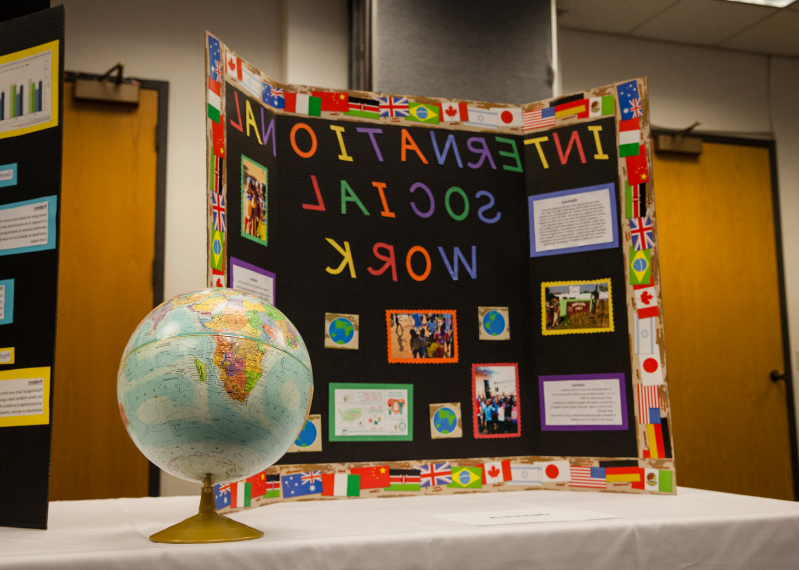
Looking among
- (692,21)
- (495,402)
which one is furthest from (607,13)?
(495,402)

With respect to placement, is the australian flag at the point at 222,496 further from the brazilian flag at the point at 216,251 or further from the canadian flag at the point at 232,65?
the canadian flag at the point at 232,65

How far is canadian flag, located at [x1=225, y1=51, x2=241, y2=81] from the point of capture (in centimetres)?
145

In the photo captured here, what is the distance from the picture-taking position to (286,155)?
1.61 meters

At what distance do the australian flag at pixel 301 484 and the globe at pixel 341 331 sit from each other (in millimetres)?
292

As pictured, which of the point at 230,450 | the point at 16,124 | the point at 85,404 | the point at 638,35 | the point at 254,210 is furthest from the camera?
the point at 638,35

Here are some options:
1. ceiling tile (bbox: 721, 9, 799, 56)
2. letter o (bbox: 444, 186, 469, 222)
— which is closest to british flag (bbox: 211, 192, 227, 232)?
letter o (bbox: 444, 186, 469, 222)

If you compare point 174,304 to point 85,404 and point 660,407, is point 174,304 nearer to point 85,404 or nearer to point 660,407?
point 660,407

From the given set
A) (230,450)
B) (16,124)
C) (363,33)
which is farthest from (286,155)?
(363,33)

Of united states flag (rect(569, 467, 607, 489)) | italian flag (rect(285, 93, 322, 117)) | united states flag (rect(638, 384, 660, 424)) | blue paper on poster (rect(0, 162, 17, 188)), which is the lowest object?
united states flag (rect(569, 467, 607, 489))

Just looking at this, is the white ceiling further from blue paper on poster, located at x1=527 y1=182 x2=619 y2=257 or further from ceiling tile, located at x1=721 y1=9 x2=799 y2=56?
blue paper on poster, located at x1=527 y1=182 x2=619 y2=257

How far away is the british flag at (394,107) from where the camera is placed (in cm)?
169

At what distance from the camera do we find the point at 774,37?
12.2ft

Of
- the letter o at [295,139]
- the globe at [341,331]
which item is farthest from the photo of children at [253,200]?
the globe at [341,331]

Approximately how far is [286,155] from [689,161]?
2.82 m
